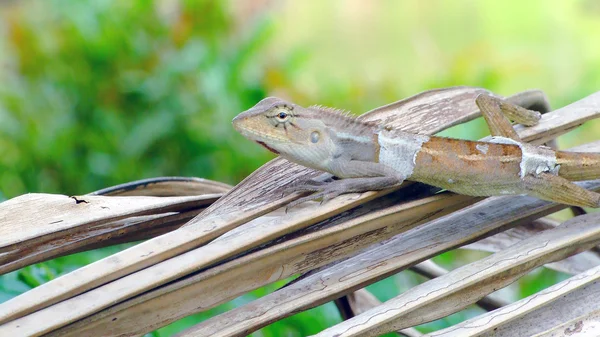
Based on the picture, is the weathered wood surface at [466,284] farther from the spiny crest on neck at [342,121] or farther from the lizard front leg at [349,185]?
the spiny crest on neck at [342,121]

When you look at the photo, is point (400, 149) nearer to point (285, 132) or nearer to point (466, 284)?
point (285, 132)

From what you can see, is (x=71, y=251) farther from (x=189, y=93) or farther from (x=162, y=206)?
(x=189, y=93)

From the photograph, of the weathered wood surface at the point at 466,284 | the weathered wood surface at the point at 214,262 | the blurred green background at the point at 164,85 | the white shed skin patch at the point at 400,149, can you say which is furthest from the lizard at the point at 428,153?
the blurred green background at the point at 164,85

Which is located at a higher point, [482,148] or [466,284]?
[482,148]

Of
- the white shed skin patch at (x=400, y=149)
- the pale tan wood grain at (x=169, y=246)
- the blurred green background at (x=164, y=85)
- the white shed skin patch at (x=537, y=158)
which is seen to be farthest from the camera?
the blurred green background at (x=164, y=85)

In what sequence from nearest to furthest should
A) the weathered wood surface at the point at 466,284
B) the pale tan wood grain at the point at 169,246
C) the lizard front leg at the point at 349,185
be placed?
1. the pale tan wood grain at the point at 169,246
2. the weathered wood surface at the point at 466,284
3. the lizard front leg at the point at 349,185

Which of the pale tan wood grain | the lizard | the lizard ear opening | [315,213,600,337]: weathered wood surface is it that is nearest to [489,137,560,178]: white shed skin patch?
the lizard

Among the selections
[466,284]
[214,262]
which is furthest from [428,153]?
[214,262]
